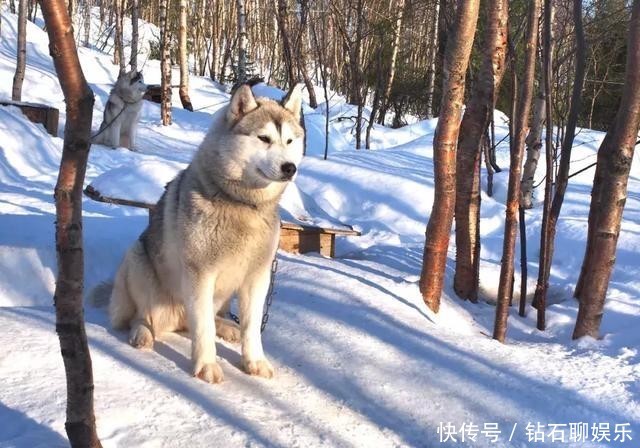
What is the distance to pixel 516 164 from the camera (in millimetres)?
3789

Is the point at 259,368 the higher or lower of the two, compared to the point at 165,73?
lower

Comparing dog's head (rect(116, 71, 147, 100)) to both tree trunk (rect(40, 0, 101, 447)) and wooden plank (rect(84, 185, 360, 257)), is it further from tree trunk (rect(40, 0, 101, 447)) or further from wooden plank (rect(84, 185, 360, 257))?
tree trunk (rect(40, 0, 101, 447))

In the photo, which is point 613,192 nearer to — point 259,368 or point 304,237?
point 259,368

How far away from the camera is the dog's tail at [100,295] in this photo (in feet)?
11.6

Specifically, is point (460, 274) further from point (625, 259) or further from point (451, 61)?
point (625, 259)

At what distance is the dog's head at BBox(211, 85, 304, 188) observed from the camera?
257 cm

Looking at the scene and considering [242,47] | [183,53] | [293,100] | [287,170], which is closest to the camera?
[287,170]

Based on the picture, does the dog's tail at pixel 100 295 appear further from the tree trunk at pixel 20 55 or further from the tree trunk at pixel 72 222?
the tree trunk at pixel 20 55

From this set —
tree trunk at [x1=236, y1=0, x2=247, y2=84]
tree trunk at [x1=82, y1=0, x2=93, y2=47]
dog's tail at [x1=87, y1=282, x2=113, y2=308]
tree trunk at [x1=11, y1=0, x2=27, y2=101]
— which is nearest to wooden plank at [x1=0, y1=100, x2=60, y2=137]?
tree trunk at [x1=11, y1=0, x2=27, y2=101]

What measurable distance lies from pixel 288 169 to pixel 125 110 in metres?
8.80

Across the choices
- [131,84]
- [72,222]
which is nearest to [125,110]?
[131,84]

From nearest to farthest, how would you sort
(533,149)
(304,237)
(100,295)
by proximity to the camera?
(100,295) → (304,237) → (533,149)

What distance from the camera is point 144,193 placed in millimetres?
6137

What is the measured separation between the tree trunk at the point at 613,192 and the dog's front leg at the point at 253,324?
2092 millimetres
